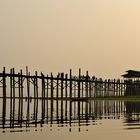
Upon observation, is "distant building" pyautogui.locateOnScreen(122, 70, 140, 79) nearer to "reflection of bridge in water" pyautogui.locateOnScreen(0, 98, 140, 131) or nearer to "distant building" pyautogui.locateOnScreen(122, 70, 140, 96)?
"distant building" pyautogui.locateOnScreen(122, 70, 140, 96)

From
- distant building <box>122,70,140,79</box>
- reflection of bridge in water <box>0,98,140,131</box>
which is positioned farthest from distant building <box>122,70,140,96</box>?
reflection of bridge in water <box>0,98,140,131</box>

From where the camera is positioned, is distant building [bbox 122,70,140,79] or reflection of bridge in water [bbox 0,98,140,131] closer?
reflection of bridge in water [bbox 0,98,140,131]

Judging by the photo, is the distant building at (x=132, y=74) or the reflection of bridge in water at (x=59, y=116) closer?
the reflection of bridge in water at (x=59, y=116)

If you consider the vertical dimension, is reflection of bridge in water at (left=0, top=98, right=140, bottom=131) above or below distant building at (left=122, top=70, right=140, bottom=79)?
below

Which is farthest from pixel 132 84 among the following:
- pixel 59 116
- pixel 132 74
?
pixel 59 116

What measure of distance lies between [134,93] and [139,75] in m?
3.35

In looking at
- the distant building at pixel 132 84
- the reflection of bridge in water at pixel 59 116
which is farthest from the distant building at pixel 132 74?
the reflection of bridge in water at pixel 59 116

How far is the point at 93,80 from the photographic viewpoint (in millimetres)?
79750

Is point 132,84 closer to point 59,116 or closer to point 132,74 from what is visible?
point 132,74

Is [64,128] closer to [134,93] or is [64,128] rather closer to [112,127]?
[112,127]

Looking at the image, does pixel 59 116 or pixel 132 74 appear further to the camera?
pixel 132 74

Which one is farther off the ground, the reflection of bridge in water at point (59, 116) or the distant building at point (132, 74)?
the distant building at point (132, 74)

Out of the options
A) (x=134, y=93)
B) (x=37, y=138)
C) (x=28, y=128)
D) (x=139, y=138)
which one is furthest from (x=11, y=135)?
(x=134, y=93)

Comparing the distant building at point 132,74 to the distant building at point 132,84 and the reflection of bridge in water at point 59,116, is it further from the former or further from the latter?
the reflection of bridge in water at point 59,116
